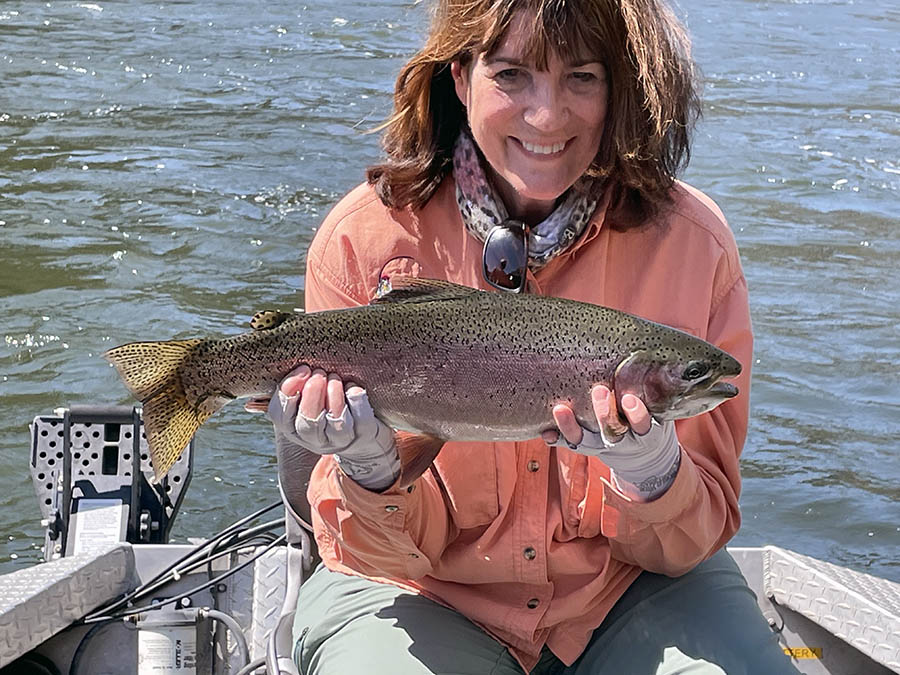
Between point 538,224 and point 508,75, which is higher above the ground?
point 508,75

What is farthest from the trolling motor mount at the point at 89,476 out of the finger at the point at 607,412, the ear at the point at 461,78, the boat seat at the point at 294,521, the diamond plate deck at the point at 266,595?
the finger at the point at 607,412

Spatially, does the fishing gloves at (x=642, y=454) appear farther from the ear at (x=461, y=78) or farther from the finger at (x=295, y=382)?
the ear at (x=461, y=78)

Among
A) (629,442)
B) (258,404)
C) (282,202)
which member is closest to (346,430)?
(258,404)

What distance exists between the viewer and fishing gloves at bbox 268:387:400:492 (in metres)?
2.73

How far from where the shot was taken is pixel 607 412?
104 inches

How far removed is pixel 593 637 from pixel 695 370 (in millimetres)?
897

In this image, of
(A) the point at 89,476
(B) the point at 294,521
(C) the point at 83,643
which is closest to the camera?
(B) the point at 294,521

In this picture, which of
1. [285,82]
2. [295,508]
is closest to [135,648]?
[295,508]

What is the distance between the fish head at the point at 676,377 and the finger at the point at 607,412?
3 cm

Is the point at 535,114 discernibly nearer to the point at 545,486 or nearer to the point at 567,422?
the point at 567,422

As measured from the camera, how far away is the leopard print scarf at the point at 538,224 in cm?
311

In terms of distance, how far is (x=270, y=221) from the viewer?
10586 mm

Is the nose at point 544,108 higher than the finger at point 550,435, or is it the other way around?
the nose at point 544,108

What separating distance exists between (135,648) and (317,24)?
14.5m
